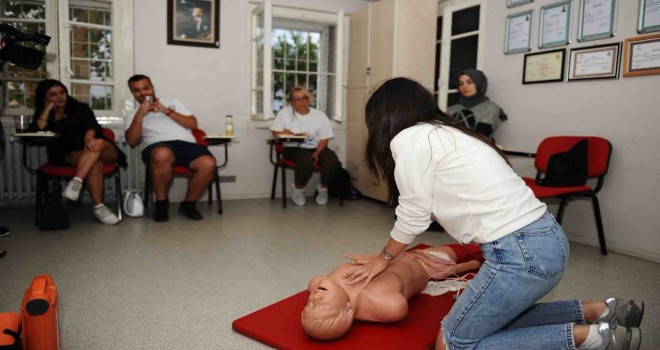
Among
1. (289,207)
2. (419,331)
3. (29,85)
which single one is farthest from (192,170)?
(419,331)

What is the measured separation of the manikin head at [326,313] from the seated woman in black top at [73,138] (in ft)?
8.74

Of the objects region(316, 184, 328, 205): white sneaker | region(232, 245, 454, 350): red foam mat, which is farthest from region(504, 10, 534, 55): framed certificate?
region(232, 245, 454, 350): red foam mat

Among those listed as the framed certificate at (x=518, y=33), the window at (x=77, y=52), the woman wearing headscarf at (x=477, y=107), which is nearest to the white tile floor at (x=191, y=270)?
the woman wearing headscarf at (x=477, y=107)

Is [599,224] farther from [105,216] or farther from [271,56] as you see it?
[105,216]

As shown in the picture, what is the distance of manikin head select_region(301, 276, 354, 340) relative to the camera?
5.18 ft

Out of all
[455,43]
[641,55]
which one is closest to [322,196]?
[455,43]

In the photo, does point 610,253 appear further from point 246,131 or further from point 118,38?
point 118,38

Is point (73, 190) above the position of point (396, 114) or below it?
below

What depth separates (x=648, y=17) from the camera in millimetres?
2996

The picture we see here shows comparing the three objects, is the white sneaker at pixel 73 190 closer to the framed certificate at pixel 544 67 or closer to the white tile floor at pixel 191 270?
the white tile floor at pixel 191 270

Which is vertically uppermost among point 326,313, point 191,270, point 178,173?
point 178,173

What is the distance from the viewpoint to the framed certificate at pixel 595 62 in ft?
10.5

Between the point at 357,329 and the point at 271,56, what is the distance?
3591mm

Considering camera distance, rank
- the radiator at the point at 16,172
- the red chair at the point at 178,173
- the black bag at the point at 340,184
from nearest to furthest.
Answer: the red chair at the point at 178,173, the radiator at the point at 16,172, the black bag at the point at 340,184
